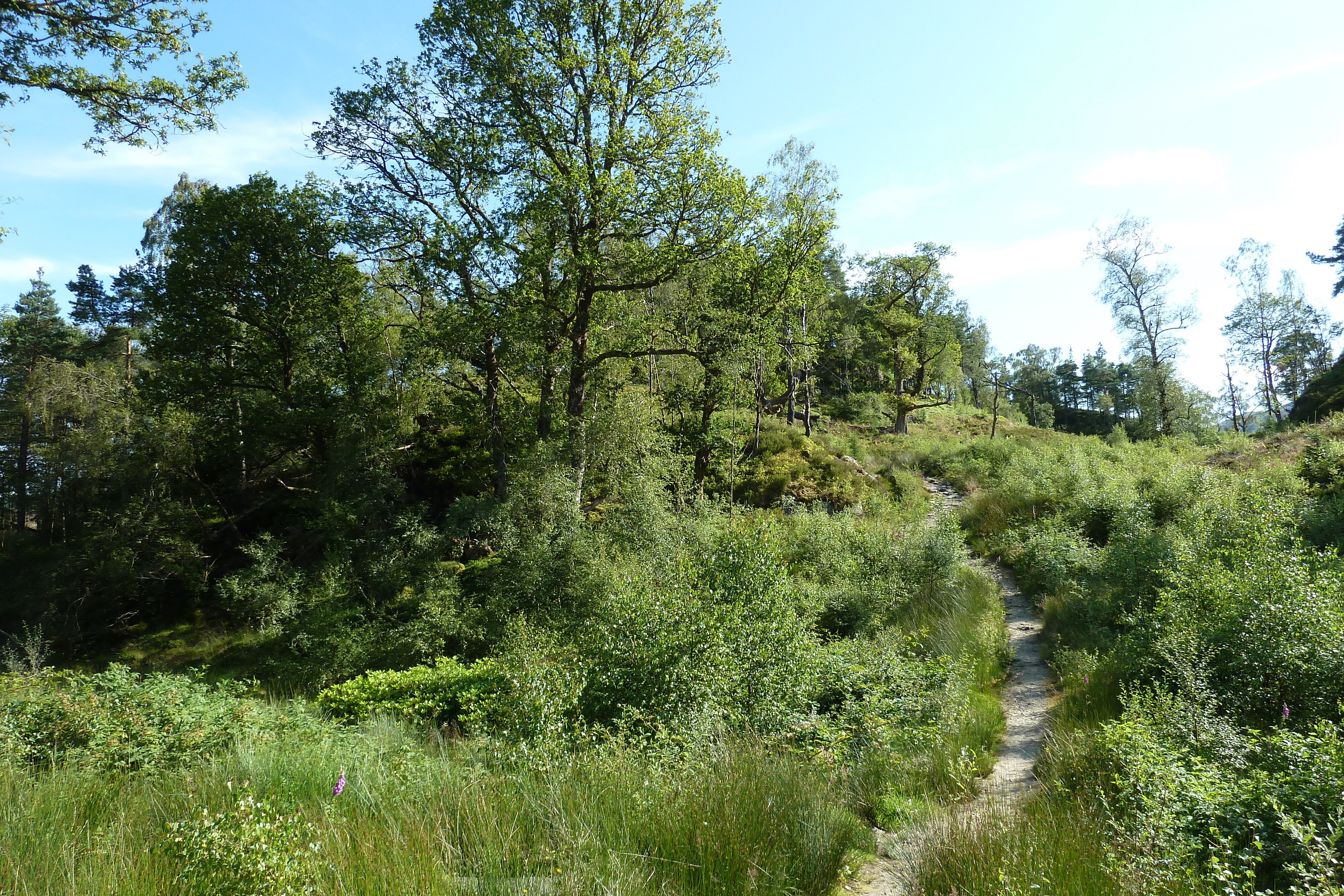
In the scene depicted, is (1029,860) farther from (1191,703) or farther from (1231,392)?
(1231,392)

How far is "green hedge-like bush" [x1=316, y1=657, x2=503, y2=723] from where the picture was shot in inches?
360

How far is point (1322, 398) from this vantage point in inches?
1135

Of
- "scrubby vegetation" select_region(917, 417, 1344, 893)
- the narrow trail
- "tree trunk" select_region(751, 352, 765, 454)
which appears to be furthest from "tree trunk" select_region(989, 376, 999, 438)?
the narrow trail

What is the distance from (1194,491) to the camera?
13.5m

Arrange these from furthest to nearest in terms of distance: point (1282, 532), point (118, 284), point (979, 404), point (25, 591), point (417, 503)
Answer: point (979, 404)
point (118, 284)
point (25, 591)
point (417, 503)
point (1282, 532)

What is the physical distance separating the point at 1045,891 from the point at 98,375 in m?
34.4

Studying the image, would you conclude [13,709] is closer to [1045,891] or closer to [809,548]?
[1045,891]

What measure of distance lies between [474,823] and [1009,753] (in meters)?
6.50

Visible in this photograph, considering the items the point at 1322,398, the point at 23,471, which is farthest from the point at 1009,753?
the point at 23,471

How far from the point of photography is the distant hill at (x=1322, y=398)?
26.5m

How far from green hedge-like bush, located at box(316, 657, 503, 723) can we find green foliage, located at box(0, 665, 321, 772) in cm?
244

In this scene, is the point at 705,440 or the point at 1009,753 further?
the point at 705,440

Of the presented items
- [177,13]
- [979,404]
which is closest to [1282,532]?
[177,13]

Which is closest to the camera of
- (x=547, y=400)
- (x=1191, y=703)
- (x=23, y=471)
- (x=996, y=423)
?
(x=1191, y=703)
